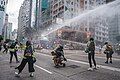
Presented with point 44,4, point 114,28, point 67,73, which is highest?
point 44,4

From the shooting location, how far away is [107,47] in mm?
15219

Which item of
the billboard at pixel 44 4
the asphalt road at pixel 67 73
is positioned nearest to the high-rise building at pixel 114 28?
the billboard at pixel 44 4

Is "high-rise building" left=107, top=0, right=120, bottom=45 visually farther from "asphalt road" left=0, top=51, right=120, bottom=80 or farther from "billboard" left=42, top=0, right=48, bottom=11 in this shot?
"asphalt road" left=0, top=51, right=120, bottom=80

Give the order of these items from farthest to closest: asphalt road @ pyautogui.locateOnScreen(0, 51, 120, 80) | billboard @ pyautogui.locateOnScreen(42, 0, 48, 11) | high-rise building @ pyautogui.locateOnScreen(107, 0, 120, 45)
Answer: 1. billboard @ pyautogui.locateOnScreen(42, 0, 48, 11)
2. high-rise building @ pyautogui.locateOnScreen(107, 0, 120, 45)
3. asphalt road @ pyautogui.locateOnScreen(0, 51, 120, 80)

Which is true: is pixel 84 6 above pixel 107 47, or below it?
above

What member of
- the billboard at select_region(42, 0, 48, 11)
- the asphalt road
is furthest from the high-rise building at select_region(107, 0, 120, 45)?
the asphalt road

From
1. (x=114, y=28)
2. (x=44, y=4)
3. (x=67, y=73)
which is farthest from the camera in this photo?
(x=44, y=4)

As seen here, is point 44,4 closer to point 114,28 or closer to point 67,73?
point 114,28

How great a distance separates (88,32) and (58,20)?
51.1ft

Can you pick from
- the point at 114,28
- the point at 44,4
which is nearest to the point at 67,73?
the point at 114,28

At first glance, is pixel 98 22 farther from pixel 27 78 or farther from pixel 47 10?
pixel 27 78

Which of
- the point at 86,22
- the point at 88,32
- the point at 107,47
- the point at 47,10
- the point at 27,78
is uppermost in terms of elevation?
the point at 47,10

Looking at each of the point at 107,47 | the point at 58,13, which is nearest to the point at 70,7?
the point at 58,13

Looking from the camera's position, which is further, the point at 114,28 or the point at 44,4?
the point at 44,4
